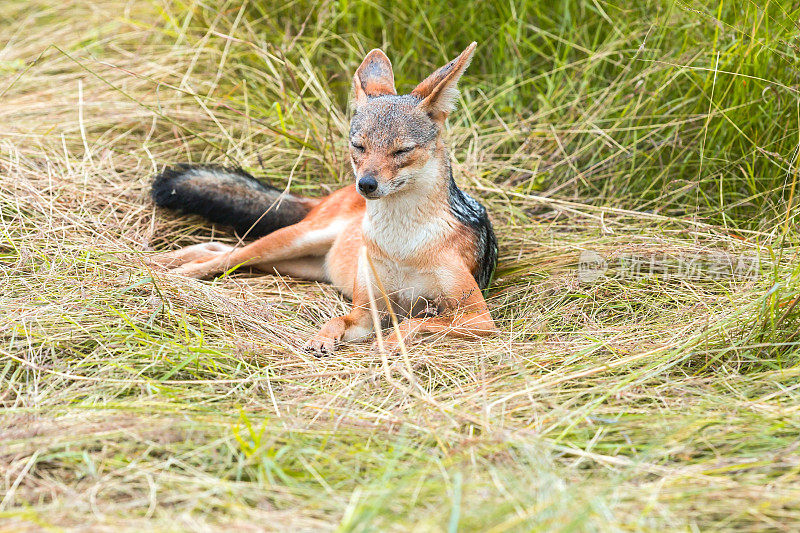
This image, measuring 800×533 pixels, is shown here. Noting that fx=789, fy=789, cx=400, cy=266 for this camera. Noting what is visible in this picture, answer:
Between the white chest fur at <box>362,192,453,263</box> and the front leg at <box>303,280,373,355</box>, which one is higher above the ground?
the white chest fur at <box>362,192,453,263</box>

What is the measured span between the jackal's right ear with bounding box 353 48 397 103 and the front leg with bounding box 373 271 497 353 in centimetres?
138

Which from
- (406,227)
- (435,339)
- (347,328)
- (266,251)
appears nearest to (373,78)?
(406,227)

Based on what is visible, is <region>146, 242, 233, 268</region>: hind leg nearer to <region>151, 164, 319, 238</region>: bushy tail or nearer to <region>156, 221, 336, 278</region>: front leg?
<region>156, 221, 336, 278</region>: front leg

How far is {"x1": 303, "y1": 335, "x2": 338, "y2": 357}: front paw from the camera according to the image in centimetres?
433

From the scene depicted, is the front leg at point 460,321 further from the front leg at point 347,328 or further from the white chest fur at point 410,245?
the front leg at point 347,328

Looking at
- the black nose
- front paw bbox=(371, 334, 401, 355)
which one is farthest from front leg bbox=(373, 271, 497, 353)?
the black nose

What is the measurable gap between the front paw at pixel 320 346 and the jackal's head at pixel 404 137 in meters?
0.84

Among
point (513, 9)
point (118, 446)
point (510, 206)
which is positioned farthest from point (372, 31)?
point (118, 446)

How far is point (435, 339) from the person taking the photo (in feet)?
14.6

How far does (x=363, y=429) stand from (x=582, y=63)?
4.59 metres

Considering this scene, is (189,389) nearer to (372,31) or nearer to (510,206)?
(510,206)

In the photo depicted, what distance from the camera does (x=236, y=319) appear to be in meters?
4.37

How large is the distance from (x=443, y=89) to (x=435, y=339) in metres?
1.48

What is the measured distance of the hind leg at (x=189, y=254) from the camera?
17.8 ft
